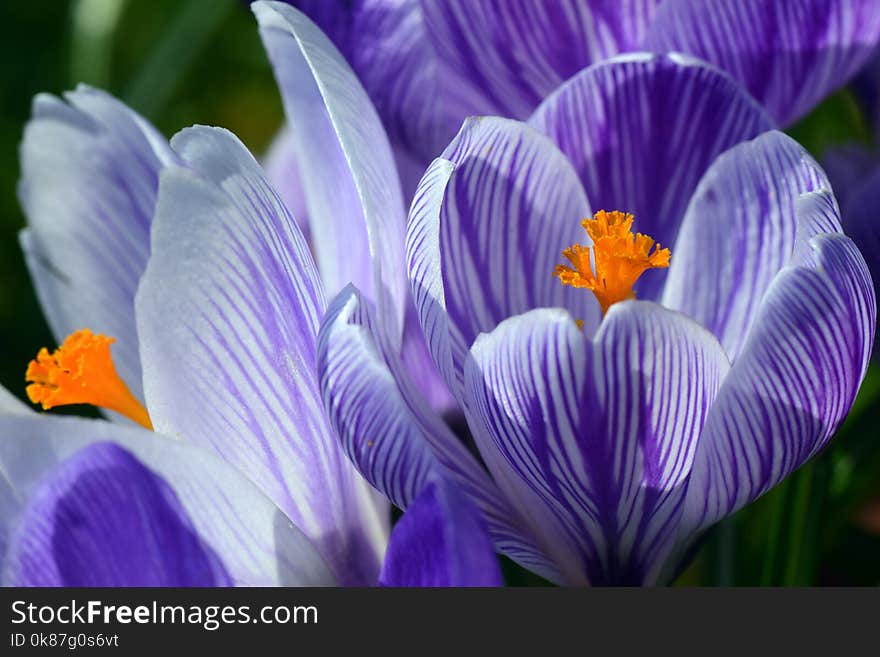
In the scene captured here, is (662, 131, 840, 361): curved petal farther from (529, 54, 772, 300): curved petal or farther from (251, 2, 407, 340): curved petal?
(251, 2, 407, 340): curved petal

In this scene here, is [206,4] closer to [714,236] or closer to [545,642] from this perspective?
[714,236]

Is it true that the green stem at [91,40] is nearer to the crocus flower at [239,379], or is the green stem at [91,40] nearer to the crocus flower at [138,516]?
the crocus flower at [239,379]

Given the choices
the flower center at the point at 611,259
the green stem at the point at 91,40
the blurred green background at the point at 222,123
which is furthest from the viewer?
the green stem at the point at 91,40

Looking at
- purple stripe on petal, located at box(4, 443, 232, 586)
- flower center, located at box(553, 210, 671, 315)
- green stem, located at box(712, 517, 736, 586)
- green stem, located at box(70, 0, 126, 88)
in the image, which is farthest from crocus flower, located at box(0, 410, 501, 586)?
green stem, located at box(70, 0, 126, 88)

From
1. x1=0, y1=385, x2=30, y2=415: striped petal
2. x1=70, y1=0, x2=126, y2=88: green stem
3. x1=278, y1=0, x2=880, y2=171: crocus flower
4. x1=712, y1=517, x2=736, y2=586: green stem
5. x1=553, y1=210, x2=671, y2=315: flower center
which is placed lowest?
x1=712, y1=517, x2=736, y2=586: green stem

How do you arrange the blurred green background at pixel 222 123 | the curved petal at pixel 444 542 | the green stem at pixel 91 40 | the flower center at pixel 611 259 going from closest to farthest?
the curved petal at pixel 444 542
the flower center at pixel 611 259
the blurred green background at pixel 222 123
the green stem at pixel 91 40

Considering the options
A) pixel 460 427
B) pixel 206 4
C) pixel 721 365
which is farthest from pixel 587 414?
pixel 206 4

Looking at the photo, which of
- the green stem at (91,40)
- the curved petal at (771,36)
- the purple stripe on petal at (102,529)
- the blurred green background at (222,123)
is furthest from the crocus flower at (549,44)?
the green stem at (91,40)
